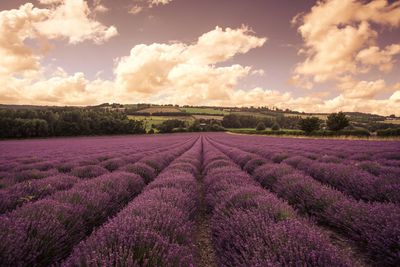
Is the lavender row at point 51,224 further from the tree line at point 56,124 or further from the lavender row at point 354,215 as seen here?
the tree line at point 56,124

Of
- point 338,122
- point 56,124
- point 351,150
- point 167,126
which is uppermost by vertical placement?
point 338,122

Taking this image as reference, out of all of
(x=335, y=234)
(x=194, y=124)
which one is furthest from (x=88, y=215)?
(x=194, y=124)

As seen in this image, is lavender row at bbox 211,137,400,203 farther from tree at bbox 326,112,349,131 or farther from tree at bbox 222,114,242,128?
tree at bbox 222,114,242,128

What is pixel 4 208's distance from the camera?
336 cm

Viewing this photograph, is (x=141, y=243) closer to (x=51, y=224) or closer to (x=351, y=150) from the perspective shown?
(x=51, y=224)

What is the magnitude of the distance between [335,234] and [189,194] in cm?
235

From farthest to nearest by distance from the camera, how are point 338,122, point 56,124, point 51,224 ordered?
point 56,124 < point 338,122 < point 51,224

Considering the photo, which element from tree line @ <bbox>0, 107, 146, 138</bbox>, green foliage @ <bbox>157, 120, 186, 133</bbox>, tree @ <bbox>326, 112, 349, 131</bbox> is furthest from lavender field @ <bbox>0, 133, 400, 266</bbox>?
green foliage @ <bbox>157, 120, 186, 133</bbox>

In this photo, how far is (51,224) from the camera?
7.83ft

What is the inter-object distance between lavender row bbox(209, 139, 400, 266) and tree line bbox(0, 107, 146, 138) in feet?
173

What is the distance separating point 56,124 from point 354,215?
188 ft

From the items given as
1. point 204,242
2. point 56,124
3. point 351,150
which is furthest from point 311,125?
point 56,124

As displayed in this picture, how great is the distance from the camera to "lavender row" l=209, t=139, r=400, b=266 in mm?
2256

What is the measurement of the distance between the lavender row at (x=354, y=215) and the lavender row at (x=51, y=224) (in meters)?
3.34
